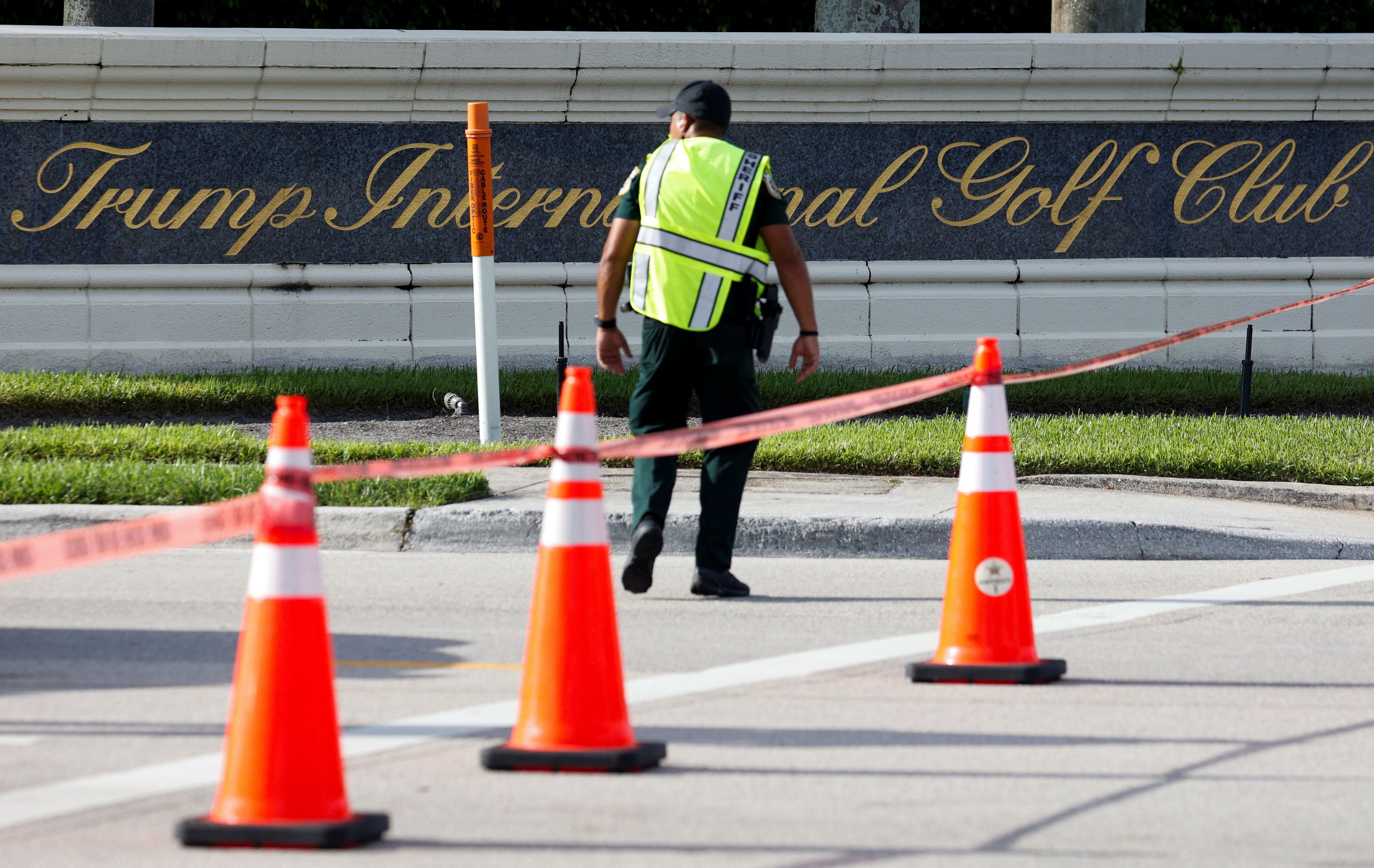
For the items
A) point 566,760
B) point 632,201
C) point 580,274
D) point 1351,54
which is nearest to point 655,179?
point 632,201

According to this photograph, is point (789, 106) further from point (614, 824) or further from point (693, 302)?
point (614, 824)

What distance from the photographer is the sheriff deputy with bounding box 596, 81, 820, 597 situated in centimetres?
687

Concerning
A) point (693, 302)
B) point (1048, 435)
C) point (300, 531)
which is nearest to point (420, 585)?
point (693, 302)

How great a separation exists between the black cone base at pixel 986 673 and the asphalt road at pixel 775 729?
0.05m

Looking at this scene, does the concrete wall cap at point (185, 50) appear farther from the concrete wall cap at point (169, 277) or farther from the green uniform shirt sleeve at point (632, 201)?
the green uniform shirt sleeve at point (632, 201)

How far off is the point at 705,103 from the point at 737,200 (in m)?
0.42

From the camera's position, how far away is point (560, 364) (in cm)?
1267

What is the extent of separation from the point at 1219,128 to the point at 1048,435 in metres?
5.40

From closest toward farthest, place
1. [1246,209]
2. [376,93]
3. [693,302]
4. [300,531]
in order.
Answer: [300,531]
[693,302]
[376,93]
[1246,209]

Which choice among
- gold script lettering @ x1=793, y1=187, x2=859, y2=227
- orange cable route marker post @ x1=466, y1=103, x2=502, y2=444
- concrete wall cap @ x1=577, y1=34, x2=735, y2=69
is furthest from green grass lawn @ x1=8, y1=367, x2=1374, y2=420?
concrete wall cap @ x1=577, y1=34, x2=735, y2=69

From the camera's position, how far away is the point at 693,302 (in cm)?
690

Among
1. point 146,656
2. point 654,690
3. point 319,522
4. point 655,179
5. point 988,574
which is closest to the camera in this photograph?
point 654,690

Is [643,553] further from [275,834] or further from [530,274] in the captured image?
[530,274]

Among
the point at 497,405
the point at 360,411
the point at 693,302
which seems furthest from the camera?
the point at 360,411
